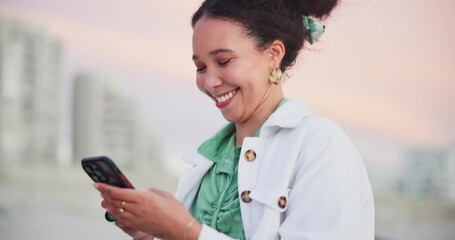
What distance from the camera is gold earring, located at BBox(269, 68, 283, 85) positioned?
117cm

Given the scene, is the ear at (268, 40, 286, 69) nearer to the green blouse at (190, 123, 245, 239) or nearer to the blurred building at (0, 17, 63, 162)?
the green blouse at (190, 123, 245, 239)

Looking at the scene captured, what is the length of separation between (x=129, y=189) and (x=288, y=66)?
0.40 meters

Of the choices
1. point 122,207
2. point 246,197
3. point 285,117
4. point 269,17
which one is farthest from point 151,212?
point 269,17

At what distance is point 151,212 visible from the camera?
100 centimetres

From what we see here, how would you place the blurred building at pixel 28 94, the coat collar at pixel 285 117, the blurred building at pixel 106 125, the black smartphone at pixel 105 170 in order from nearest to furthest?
the black smartphone at pixel 105 170 < the coat collar at pixel 285 117 < the blurred building at pixel 106 125 < the blurred building at pixel 28 94

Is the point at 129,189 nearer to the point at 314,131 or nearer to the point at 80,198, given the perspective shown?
the point at 314,131

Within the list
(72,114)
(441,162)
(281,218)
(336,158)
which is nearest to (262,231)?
(281,218)

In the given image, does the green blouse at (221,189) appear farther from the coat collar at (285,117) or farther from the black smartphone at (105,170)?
the black smartphone at (105,170)

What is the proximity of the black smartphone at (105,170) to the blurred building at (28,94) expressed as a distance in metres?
2.90

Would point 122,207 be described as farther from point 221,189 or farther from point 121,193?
point 221,189

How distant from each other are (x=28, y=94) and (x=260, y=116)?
10.1 ft

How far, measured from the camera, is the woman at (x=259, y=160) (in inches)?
39.8

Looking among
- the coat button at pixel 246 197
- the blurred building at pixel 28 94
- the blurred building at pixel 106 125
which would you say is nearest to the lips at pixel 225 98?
the coat button at pixel 246 197

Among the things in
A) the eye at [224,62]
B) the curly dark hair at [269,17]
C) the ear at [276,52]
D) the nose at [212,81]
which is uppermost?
the curly dark hair at [269,17]
